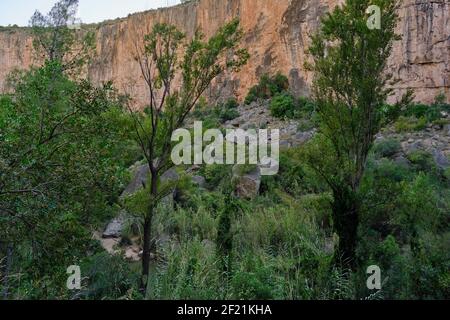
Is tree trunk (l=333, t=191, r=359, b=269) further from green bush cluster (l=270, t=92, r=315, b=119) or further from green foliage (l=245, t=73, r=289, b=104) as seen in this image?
green foliage (l=245, t=73, r=289, b=104)

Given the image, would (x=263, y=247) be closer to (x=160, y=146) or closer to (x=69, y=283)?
(x=160, y=146)

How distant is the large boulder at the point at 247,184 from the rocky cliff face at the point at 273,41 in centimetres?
260

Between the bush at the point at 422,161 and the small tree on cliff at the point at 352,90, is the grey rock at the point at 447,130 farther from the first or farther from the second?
the small tree on cliff at the point at 352,90

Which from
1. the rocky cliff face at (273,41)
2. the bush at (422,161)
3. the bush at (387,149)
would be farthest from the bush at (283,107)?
the bush at (422,161)

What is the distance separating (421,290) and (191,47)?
4.67 m

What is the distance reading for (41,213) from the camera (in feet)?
15.8

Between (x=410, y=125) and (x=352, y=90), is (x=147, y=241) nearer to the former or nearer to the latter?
(x=352, y=90)

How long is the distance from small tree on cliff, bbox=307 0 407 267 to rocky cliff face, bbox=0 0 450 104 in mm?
1227

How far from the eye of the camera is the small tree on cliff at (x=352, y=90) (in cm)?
718

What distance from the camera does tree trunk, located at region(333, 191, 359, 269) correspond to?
6355 millimetres

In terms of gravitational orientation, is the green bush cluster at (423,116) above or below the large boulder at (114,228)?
above

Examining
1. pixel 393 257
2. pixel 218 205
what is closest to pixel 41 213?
pixel 393 257

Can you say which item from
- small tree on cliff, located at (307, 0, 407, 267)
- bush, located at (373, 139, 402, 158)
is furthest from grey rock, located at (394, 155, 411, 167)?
small tree on cliff, located at (307, 0, 407, 267)
